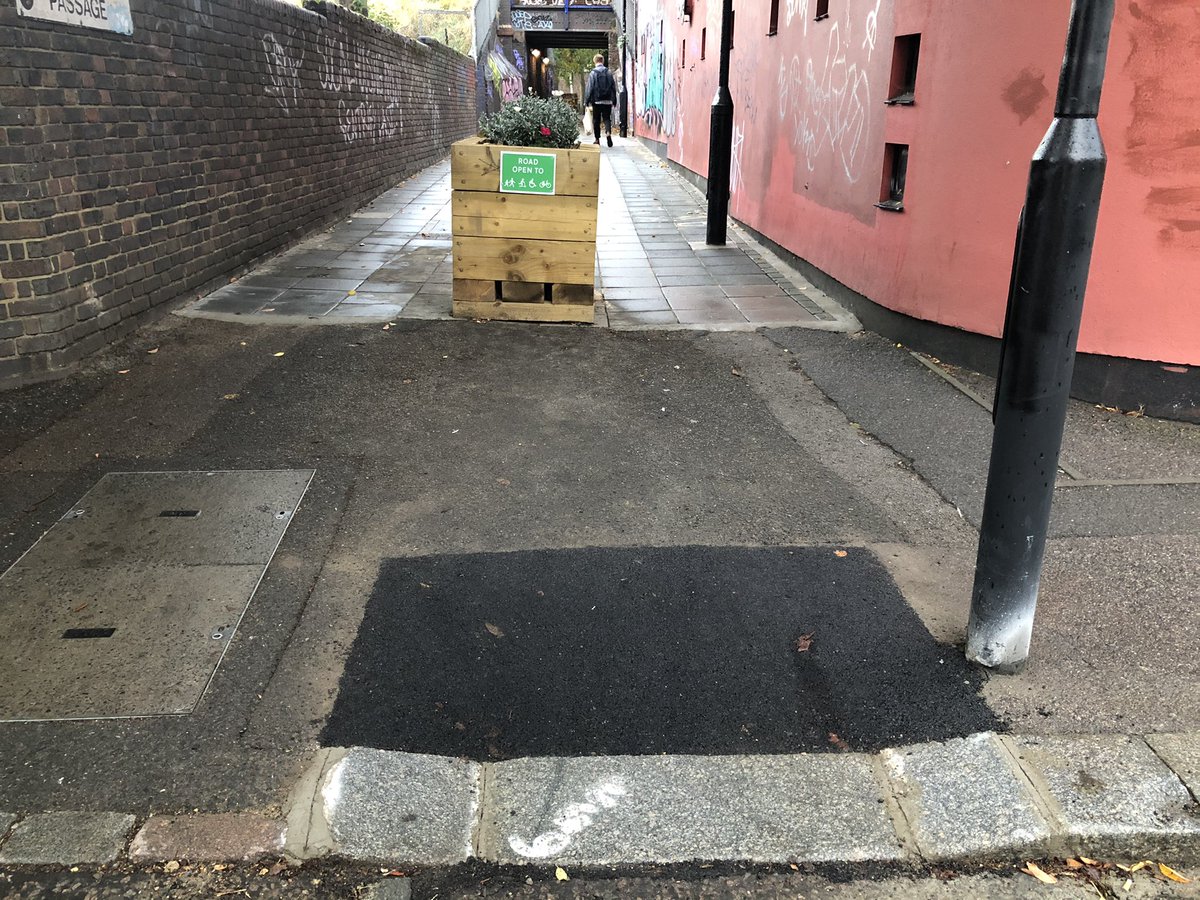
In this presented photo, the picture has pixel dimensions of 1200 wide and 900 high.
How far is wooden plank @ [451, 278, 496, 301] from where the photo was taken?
7426 millimetres

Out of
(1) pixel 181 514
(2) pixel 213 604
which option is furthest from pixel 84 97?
(2) pixel 213 604

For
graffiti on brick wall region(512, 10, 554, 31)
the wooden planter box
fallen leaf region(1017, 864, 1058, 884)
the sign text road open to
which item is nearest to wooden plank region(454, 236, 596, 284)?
the wooden planter box

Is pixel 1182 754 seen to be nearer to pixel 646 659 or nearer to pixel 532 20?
pixel 646 659

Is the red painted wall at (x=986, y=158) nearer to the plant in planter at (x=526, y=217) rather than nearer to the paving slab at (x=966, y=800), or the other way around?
the plant in planter at (x=526, y=217)

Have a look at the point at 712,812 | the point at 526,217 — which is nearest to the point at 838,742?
the point at 712,812

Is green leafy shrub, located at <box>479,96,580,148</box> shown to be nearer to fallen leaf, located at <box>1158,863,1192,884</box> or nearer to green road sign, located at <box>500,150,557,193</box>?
green road sign, located at <box>500,150,557,193</box>

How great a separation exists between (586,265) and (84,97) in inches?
137

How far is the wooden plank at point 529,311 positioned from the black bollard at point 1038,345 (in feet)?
15.6

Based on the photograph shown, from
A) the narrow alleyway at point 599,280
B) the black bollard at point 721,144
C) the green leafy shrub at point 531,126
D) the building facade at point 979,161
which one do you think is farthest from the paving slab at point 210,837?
the black bollard at point 721,144

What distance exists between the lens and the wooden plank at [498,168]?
23.0ft

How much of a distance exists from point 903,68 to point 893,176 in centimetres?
74

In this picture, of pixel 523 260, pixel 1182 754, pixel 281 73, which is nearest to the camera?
pixel 1182 754

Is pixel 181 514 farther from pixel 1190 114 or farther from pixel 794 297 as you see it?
pixel 794 297

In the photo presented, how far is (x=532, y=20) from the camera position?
41.9 meters
